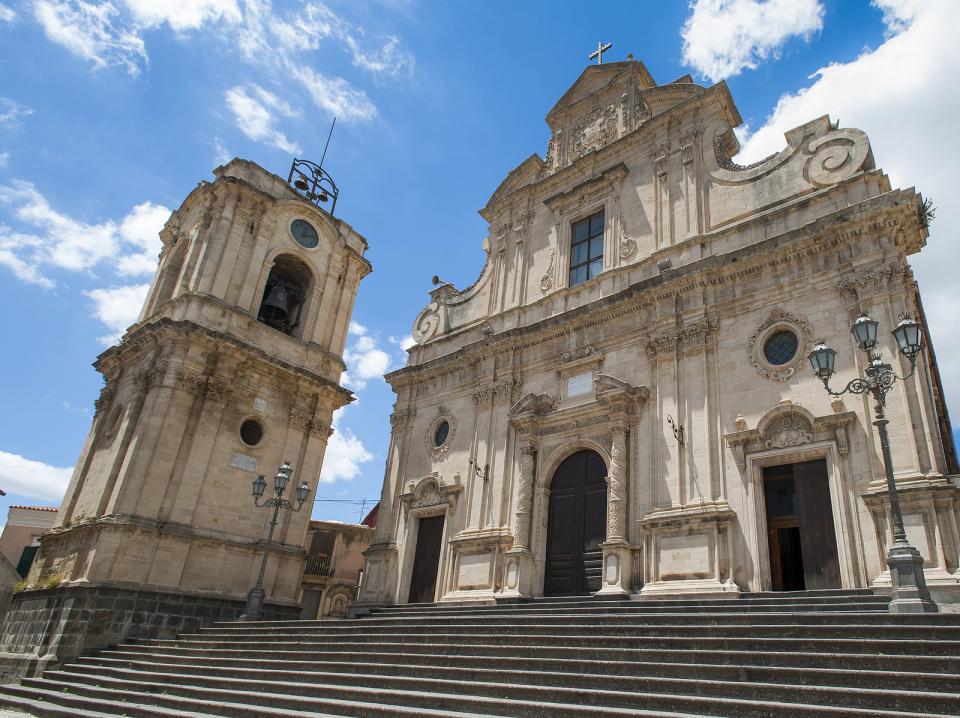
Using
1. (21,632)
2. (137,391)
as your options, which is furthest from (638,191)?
(21,632)

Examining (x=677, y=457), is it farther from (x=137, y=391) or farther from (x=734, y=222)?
(x=137, y=391)

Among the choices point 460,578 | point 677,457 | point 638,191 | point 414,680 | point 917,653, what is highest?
point 638,191

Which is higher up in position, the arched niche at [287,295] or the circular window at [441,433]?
the arched niche at [287,295]

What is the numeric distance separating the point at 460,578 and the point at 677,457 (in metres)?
5.80

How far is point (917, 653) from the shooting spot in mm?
6844

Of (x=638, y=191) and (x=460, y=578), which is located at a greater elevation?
(x=638, y=191)

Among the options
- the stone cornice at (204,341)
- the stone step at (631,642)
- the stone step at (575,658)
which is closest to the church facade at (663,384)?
the stone step at (631,642)

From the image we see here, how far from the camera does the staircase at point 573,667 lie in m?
6.43

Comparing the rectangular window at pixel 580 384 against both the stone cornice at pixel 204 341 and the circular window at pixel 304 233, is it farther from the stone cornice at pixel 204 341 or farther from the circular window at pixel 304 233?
the circular window at pixel 304 233

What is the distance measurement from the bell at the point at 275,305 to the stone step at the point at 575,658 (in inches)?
482

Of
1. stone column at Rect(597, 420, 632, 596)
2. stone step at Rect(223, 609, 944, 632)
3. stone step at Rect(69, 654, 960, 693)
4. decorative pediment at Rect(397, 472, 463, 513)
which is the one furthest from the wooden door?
decorative pediment at Rect(397, 472, 463, 513)

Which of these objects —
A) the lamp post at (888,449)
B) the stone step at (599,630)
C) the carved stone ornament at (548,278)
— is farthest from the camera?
the carved stone ornament at (548,278)

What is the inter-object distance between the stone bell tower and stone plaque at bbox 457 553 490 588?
693cm

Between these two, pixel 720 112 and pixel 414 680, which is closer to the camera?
pixel 414 680
